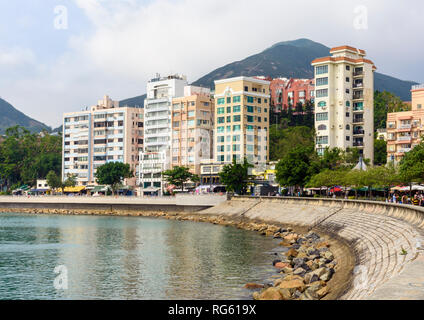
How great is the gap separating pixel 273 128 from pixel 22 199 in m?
75.0

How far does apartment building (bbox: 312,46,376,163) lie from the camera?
12412 centimetres

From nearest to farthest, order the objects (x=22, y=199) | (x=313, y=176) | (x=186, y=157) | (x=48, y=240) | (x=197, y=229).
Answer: (x=48, y=240) < (x=197, y=229) < (x=313, y=176) < (x=22, y=199) < (x=186, y=157)

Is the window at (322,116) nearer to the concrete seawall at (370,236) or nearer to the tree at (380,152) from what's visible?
the tree at (380,152)

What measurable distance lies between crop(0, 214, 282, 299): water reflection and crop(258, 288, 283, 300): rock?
2550 mm

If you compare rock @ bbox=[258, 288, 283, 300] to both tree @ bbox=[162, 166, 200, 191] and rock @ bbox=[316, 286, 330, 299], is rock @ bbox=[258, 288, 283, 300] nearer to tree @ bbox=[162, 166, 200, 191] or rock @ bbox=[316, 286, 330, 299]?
rock @ bbox=[316, 286, 330, 299]

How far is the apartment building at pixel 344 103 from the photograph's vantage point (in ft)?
407

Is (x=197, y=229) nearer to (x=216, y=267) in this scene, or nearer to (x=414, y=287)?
(x=216, y=267)

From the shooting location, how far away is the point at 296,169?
93.8 m

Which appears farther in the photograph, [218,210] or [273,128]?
[273,128]

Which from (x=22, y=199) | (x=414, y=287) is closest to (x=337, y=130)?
(x=22, y=199)

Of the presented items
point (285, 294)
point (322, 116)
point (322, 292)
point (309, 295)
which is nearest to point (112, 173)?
point (322, 116)

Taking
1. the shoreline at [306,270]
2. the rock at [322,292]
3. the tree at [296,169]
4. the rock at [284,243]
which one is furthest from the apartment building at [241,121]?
the rock at [322,292]

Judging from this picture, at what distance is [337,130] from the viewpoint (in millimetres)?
125750

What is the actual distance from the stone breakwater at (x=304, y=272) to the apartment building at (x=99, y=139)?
117 metres
